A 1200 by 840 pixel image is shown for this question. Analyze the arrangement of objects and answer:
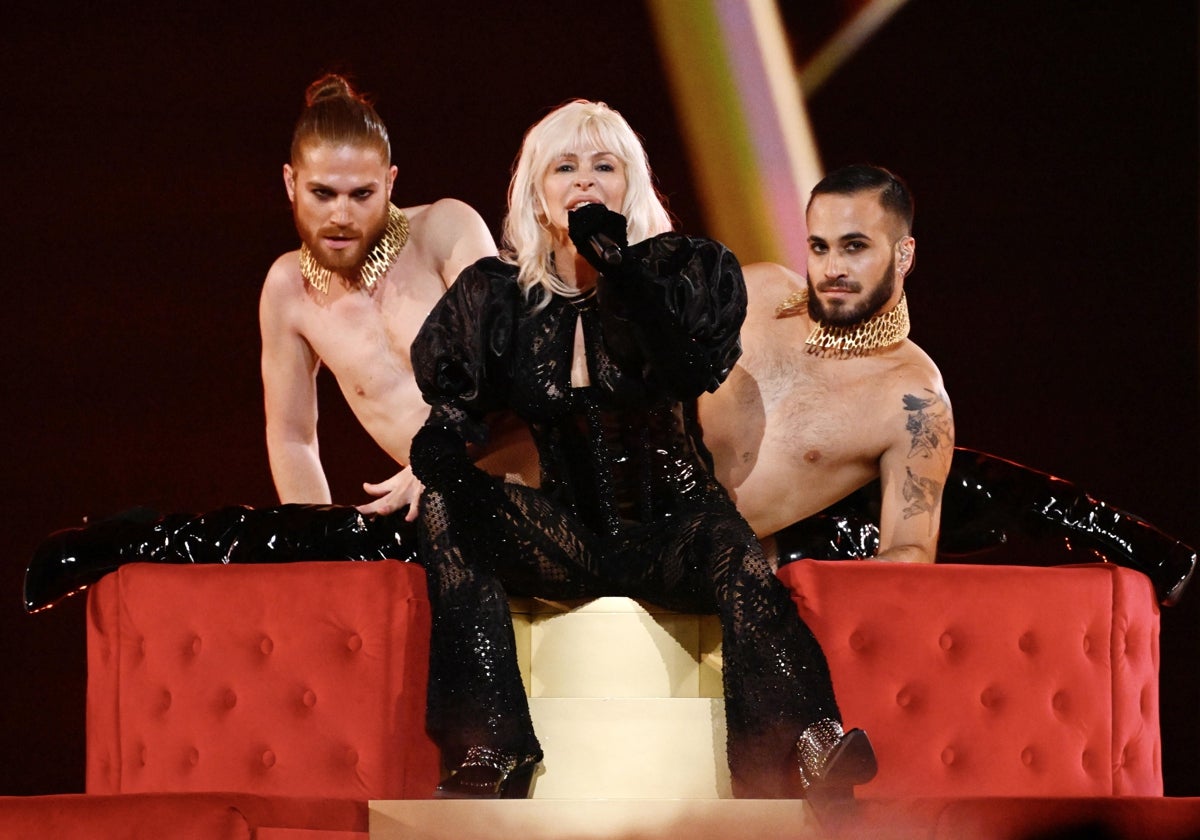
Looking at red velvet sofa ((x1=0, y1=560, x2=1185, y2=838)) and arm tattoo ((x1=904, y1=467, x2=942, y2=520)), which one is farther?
arm tattoo ((x1=904, y1=467, x2=942, y2=520))

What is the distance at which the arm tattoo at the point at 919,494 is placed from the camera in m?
3.45

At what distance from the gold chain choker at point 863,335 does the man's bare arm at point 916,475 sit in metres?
0.16

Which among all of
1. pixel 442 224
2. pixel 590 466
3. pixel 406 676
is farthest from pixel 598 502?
pixel 442 224

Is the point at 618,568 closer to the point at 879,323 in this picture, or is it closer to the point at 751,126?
the point at 879,323

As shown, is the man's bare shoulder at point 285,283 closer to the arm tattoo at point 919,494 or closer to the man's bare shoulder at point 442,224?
the man's bare shoulder at point 442,224

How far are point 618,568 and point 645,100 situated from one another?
279 cm

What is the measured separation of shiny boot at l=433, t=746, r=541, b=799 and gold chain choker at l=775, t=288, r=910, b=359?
135cm

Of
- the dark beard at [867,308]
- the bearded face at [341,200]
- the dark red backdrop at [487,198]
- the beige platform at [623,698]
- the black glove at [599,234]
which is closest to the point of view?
the black glove at [599,234]

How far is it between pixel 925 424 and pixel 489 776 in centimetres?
139

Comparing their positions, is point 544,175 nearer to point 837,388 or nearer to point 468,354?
point 468,354

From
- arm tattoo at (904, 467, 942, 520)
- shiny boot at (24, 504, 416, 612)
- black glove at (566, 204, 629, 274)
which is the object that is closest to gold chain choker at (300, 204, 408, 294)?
shiny boot at (24, 504, 416, 612)

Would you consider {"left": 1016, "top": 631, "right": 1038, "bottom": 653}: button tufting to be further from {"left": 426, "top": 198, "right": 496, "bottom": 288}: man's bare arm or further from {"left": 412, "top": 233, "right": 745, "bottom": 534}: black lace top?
{"left": 426, "top": 198, "right": 496, "bottom": 288}: man's bare arm

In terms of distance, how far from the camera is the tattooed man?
3555mm

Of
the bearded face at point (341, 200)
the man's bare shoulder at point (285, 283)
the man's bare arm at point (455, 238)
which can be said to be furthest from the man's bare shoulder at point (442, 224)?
the man's bare shoulder at point (285, 283)
